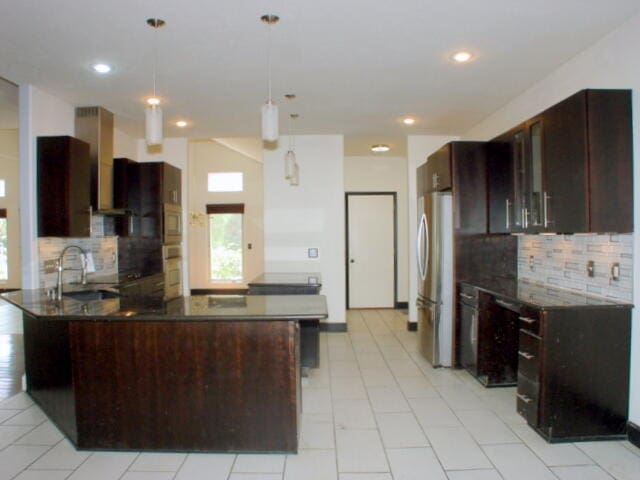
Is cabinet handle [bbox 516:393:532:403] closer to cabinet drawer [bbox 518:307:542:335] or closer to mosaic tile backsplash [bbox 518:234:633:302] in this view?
cabinet drawer [bbox 518:307:542:335]

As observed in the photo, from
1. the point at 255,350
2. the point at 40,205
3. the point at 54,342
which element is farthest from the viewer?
the point at 40,205

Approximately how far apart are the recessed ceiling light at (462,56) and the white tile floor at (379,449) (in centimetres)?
271

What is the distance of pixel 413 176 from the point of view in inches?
234

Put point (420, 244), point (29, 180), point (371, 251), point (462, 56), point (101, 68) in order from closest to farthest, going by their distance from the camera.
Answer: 1. point (462, 56)
2. point (101, 68)
3. point (29, 180)
4. point (420, 244)
5. point (371, 251)

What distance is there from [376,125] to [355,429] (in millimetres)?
3692

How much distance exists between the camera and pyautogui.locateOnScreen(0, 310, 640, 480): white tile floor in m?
2.45

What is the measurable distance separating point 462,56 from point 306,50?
120 centimetres

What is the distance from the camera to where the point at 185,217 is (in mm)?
6078

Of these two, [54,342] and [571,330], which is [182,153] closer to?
[54,342]

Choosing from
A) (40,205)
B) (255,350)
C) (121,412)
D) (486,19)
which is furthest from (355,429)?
(40,205)

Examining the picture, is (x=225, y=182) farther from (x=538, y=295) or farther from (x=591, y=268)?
(x=591, y=268)

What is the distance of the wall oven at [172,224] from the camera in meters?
5.33

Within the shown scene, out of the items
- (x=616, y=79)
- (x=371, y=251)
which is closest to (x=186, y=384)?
(x=616, y=79)

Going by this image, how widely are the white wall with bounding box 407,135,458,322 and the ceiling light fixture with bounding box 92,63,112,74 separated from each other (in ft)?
12.5
